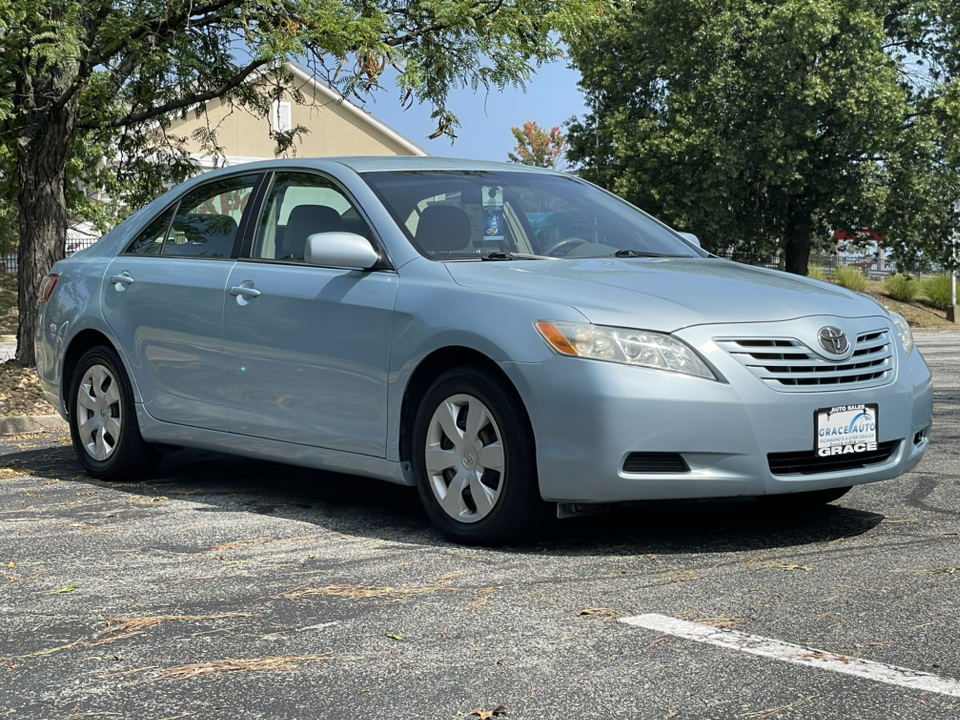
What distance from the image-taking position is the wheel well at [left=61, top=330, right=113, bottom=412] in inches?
317

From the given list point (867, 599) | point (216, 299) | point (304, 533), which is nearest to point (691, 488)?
point (867, 599)

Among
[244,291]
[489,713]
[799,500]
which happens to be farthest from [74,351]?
[489,713]

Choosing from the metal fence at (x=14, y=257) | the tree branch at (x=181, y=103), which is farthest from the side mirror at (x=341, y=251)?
the metal fence at (x=14, y=257)

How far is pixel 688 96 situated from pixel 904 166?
5955mm

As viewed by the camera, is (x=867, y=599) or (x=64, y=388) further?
(x=64, y=388)

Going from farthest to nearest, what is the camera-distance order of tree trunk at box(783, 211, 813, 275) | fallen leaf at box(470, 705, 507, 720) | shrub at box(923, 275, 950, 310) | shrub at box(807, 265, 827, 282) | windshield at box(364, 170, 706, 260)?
shrub at box(807, 265, 827, 282) → shrub at box(923, 275, 950, 310) → tree trunk at box(783, 211, 813, 275) → windshield at box(364, 170, 706, 260) → fallen leaf at box(470, 705, 507, 720)

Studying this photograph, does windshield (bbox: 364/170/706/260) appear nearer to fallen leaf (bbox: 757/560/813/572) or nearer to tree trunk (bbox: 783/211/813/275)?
fallen leaf (bbox: 757/560/813/572)

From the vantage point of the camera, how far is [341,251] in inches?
244

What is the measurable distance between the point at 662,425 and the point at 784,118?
108 feet

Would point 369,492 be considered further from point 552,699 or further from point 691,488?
point 552,699

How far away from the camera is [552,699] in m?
3.68

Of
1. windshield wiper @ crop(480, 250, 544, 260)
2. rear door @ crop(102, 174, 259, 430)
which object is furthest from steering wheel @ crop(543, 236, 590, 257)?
rear door @ crop(102, 174, 259, 430)

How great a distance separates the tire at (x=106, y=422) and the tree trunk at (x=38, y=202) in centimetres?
560

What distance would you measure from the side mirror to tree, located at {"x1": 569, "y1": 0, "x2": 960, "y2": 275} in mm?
30435
